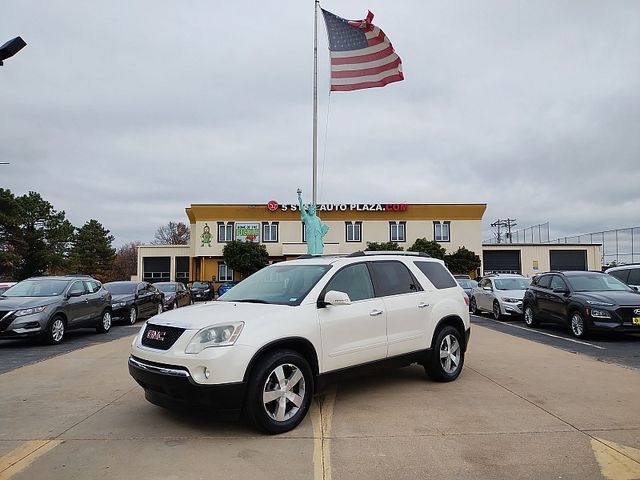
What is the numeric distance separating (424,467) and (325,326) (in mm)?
1679

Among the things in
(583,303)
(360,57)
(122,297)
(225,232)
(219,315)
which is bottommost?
(122,297)

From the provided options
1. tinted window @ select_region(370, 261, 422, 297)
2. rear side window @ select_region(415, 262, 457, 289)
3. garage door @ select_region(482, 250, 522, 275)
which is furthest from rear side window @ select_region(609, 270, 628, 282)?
garage door @ select_region(482, 250, 522, 275)

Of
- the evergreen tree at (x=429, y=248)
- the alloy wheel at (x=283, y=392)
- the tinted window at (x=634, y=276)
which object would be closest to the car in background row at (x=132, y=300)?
the alloy wheel at (x=283, y=392)

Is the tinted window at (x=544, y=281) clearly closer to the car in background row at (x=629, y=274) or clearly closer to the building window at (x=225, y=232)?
the car in background row at (x=629, y=274)

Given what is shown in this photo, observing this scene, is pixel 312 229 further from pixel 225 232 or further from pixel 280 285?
pixel 225 232

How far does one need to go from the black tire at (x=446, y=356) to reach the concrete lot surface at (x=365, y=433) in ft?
0.56

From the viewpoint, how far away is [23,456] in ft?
13.9

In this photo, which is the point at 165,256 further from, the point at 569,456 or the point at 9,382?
the point at 569,456

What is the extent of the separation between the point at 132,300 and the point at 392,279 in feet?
39.9

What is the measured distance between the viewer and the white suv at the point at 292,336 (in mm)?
4484

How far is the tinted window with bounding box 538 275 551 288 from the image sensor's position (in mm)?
13460

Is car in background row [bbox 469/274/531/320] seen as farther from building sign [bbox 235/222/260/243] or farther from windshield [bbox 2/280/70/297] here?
building sign [bbox 235/222/260/243]

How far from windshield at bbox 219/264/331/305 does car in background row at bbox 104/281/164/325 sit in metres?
10.1

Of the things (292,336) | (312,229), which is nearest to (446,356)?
(292,336)
